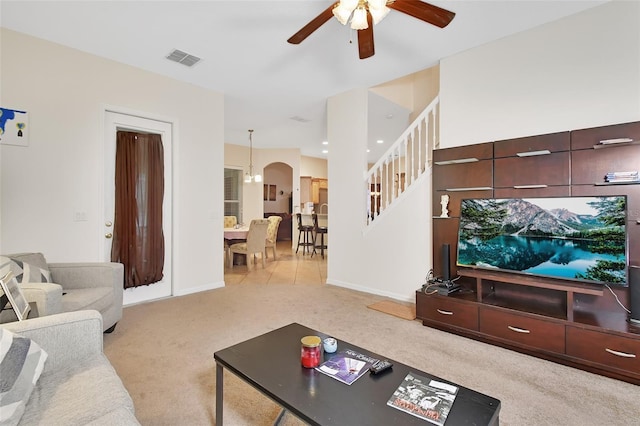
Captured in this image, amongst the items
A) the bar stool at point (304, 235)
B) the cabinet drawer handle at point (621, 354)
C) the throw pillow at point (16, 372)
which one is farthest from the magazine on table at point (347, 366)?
the bar stool at point (304, 235)

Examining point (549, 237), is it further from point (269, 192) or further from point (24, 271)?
point (269, 192)

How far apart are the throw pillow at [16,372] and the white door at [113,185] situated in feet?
8.68

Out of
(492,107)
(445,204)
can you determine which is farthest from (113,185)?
(492,107)

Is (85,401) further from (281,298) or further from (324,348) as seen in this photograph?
(281,298)

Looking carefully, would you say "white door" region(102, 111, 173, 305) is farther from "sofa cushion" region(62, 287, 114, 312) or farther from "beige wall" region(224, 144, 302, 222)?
"beige wall" region(224, 144, 302, 222)

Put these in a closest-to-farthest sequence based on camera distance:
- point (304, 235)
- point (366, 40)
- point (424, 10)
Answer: point (424, 10) → point (366, 40) → point (304, 235)

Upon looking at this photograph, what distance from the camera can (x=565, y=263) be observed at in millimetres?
2439

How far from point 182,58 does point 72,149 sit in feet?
5.14

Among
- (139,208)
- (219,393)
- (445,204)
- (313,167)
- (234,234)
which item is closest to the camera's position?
(219,393)

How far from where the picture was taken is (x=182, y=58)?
137 inches

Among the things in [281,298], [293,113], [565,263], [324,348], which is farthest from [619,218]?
[293,113]

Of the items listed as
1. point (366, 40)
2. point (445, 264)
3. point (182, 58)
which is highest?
point (182, 58)

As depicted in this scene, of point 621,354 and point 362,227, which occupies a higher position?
point 362,227

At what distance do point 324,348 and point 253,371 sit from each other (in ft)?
1.30
